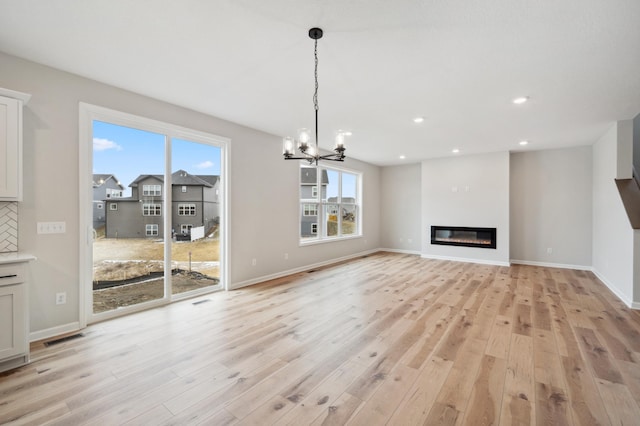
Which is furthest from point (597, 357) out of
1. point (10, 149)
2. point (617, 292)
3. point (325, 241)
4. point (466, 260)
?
point (10, 149)

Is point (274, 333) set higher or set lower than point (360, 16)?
lower

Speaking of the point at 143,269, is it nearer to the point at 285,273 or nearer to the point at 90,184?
the point at 90,184

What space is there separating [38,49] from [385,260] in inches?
270

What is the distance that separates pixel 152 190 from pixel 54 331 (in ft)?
5.95

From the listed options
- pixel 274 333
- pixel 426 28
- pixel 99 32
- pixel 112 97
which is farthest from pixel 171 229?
pixel 426 28

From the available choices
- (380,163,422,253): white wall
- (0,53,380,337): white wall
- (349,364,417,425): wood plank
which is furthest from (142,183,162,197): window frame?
(380,163,422,253): white wall

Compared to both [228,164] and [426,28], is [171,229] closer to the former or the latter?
[228,164]

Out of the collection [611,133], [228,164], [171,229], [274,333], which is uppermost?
[611,133]

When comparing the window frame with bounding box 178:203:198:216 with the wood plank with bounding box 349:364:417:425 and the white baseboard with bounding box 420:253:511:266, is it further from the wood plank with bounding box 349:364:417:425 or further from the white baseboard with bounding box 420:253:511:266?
the white baseboard with bounding box 420:253:511:266

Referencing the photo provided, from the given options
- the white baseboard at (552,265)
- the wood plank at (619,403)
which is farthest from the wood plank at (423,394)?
the white baseboard at (552,265)

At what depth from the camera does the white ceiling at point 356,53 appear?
2025 millimetres

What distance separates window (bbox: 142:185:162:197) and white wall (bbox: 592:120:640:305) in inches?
255

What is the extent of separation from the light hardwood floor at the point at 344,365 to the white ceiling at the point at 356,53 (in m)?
2.69

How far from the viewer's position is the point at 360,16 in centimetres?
208
